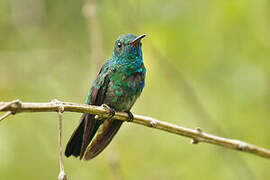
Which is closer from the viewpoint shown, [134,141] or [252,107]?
[252,107]

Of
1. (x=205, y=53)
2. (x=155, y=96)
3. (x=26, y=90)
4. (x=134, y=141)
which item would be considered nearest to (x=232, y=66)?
(x=205, y=53)

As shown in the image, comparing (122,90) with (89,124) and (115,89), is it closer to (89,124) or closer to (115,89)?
(115,89)

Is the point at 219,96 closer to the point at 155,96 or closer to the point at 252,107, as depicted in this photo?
the point at 252,107

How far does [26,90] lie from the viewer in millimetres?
5672

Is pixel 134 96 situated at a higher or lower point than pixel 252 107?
higher

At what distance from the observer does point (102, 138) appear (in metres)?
3.54

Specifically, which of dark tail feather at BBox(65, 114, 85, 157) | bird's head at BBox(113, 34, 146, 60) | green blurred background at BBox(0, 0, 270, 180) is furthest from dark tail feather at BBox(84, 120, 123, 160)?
green blurred background at BBox(0, 0, 270, 180)

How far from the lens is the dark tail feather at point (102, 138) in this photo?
3369 mm

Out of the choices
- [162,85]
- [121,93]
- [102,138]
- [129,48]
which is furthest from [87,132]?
[162,85]

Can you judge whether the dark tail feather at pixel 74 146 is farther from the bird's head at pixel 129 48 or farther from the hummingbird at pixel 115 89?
the bird's head at pixel 129 48

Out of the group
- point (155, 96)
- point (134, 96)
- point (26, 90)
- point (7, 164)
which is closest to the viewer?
point (134, 96)

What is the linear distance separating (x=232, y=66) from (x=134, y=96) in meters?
2.04

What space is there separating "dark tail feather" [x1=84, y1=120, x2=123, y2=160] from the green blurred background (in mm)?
971

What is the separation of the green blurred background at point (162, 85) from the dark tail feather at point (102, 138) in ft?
3.19
